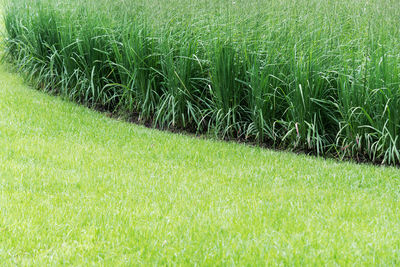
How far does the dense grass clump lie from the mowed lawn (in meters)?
0.60

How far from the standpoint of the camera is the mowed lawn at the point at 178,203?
2.86 m

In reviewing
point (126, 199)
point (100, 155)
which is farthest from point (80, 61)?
point (126, 199)

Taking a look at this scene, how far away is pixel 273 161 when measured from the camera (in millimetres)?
5141

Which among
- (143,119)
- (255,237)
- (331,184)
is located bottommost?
(143,119)

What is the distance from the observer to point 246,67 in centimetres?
626

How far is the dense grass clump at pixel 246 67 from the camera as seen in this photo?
560 cm

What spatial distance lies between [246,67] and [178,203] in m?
3.07

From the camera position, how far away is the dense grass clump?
18.4ft

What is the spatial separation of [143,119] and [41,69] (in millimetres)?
2089

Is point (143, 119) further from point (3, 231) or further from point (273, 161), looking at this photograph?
point (3, 231)

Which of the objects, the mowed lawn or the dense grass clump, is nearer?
the mowed lawn

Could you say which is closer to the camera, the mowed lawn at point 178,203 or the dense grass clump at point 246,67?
the mowed lawn at point 178,203

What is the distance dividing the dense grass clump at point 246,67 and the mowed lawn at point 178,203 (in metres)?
0.60

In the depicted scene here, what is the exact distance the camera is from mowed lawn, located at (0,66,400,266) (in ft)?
9.39
